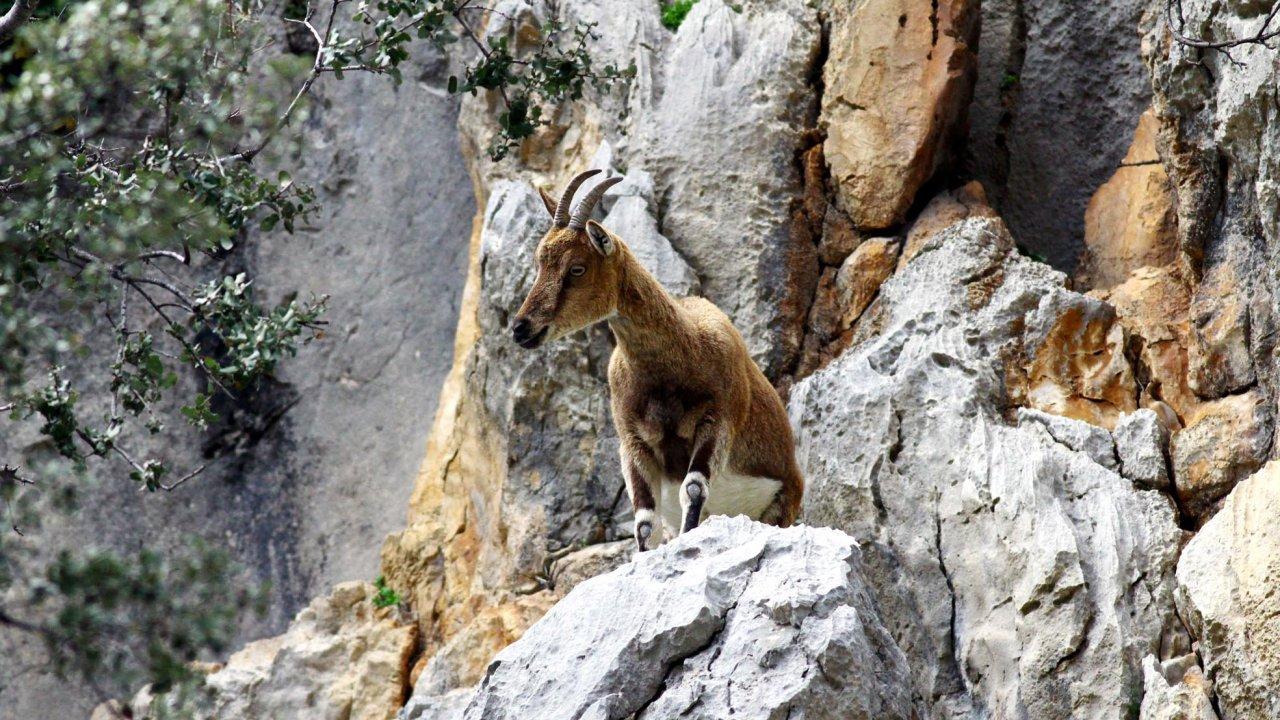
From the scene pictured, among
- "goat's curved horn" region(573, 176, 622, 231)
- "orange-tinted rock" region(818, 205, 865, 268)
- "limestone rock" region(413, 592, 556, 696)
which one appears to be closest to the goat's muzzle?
"goat's curved horn" region(573, 176, 622, 231)

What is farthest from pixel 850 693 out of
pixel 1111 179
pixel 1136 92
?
pixel 1136 92

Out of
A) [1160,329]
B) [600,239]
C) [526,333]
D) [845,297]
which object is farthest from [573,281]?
[1160,329]

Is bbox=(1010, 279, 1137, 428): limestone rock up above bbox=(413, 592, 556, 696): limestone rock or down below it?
above

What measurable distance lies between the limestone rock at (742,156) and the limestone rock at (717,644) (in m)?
4.01

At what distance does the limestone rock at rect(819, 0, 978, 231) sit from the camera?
34.6 ft

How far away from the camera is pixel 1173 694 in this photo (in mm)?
7168

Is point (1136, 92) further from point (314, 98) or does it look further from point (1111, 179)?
point (314, 98)

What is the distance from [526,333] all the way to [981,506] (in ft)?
10.0

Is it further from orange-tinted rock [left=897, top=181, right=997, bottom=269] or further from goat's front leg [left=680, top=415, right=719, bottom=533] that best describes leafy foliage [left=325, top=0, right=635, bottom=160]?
orange-tinted rock [left=897, top=181, right=997, bottom=269]

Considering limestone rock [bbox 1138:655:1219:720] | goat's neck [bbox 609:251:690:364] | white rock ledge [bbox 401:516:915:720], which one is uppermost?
goat's neck [bbox 609:251:690:364]

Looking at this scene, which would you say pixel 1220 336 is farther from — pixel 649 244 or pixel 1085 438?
pixel 649 244

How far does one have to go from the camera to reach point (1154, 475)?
27.1ft

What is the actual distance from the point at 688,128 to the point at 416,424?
4.18m

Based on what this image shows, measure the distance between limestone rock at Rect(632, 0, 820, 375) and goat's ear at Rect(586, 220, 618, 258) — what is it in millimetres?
2558
